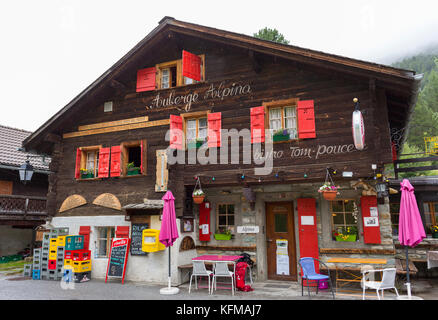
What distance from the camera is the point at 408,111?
32.7ft

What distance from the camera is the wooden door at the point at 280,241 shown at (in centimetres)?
1055

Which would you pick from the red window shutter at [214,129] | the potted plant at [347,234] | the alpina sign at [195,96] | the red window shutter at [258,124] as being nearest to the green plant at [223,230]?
the red window shutter at [214,129]

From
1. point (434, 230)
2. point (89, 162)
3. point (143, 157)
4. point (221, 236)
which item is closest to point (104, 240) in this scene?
point (89, 162)

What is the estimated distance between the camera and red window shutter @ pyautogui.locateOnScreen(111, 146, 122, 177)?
12.0m

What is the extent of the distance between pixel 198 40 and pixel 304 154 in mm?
5462

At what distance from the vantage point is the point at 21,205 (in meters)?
14.9

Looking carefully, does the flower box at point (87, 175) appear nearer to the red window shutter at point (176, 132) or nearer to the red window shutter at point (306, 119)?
the red window shutter at point (176, 132)

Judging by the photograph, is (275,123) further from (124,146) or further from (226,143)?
(124,146)

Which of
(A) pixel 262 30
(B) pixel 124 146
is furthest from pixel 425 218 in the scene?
(A) pixel 262 30

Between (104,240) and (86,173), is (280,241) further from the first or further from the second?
(86,173)

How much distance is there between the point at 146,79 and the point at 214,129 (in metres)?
3.49

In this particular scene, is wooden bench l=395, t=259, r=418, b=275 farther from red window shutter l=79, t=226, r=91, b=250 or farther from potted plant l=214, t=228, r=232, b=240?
red window shutter l=79, t=226, r=91, b=250

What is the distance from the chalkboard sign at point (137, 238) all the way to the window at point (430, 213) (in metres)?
10.4
